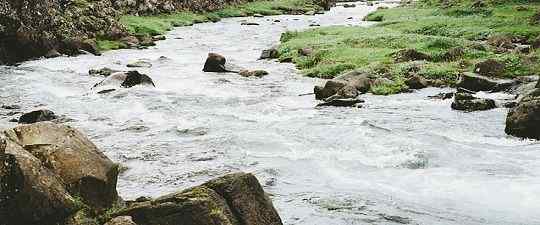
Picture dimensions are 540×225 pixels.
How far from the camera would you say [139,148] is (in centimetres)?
2042

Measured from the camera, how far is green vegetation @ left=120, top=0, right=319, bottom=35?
67.5 meters

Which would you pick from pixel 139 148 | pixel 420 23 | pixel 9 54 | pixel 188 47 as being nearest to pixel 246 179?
pixel 139 148

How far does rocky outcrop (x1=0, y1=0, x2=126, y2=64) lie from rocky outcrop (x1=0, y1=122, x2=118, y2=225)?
117 feet

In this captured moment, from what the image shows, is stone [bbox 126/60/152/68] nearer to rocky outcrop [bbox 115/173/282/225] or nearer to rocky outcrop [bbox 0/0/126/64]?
rocky outcrop [bbox 0/0/126/64]

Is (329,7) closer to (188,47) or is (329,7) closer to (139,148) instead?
(188,47)

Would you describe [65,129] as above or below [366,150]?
above

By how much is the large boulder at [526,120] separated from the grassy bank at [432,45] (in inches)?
397

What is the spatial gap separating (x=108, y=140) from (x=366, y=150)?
9.15m

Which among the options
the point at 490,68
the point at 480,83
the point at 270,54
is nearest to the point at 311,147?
the point at 480,83

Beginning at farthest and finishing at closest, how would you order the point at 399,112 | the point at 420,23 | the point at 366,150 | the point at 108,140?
1. the point at 420,23
2. the point at 399,112
3. the point at 108,140
4. the point at 366,150

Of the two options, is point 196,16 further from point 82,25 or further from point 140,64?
point 140,64

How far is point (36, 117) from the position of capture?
79.8 feet

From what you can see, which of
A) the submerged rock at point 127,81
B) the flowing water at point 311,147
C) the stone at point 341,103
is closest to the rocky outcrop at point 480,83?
the flowing water at point 311,147

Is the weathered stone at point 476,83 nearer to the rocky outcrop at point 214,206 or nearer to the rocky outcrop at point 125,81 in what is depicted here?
the rocky outcrop at point 125,81
